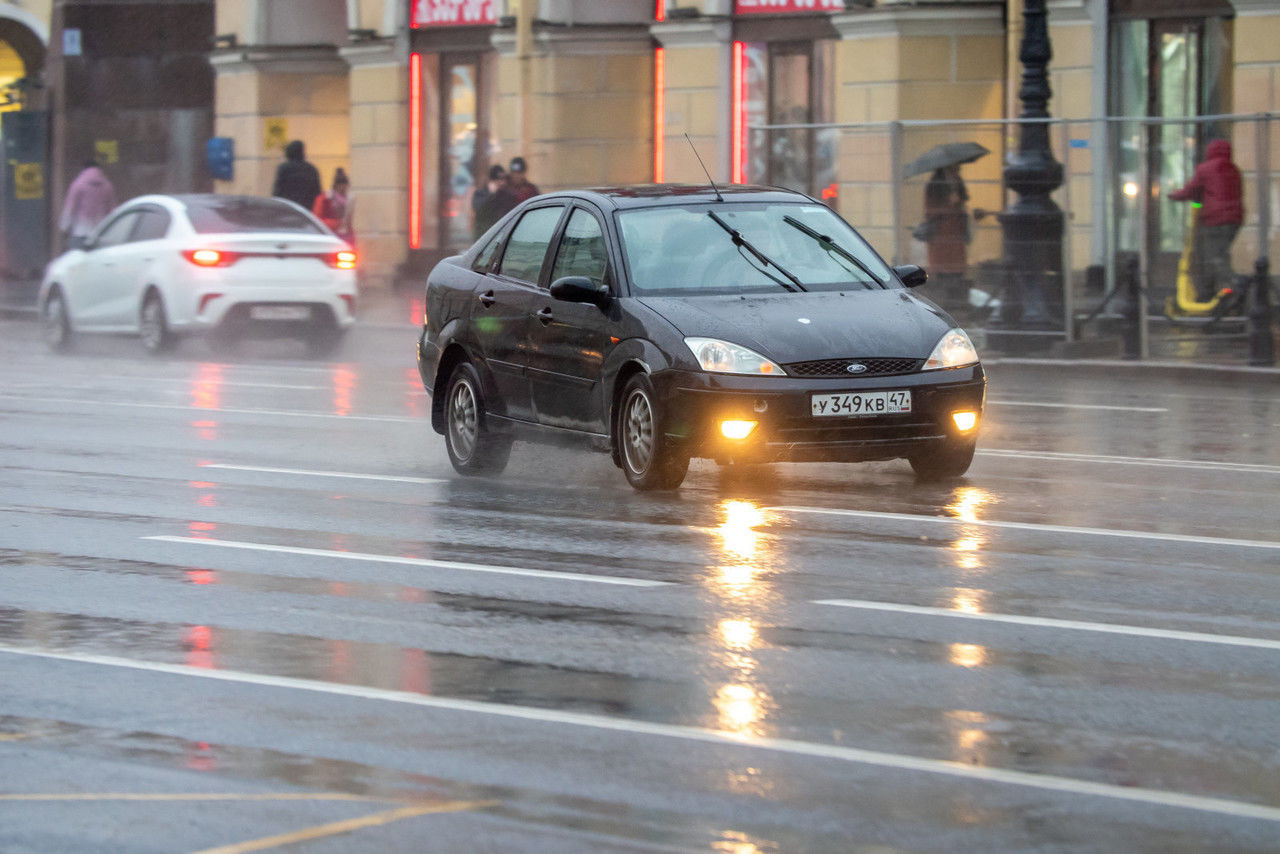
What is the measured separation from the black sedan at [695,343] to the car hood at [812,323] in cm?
1

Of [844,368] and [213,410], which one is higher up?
[844,368]

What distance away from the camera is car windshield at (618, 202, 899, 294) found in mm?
10875

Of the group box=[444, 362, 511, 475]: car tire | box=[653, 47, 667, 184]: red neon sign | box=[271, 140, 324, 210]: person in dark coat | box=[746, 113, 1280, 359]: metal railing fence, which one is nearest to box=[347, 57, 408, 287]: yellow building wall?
box=[653, 47, 667, 184]: red neon sign

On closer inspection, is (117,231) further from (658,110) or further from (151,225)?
(658,110)

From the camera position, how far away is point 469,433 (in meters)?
11.9

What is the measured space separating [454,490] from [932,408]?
240 cm

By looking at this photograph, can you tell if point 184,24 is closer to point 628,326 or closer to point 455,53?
point 455,53

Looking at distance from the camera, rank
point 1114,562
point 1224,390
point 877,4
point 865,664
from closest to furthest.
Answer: point 865,664 → point 1114,562 → point 1224,390 → point 877,4

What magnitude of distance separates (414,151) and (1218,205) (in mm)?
17113

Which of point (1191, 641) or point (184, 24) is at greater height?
point (184, 24)

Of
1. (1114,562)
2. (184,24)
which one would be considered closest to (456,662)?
(1114,562)

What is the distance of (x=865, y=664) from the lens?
6547mm

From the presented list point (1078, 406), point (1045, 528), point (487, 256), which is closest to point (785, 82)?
point (1078, 406)

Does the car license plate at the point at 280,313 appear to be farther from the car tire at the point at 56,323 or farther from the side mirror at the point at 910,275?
the side mirror at the point at 910,275
